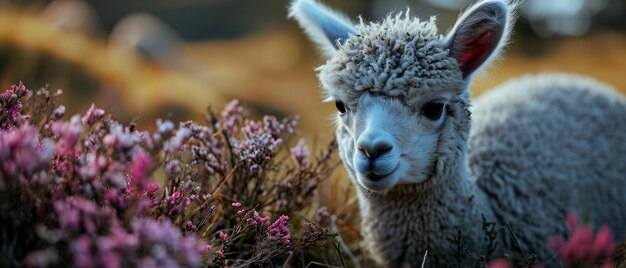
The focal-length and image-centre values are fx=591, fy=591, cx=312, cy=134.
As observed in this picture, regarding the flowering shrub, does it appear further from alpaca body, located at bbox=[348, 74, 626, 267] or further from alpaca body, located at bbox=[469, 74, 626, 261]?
alpaca body, located at bbox=[469, 74, 626, 261]

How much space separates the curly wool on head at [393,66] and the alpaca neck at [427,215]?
0.62m

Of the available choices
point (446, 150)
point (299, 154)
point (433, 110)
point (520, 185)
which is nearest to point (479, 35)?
point (433, 110)

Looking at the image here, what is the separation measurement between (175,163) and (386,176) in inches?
45.1

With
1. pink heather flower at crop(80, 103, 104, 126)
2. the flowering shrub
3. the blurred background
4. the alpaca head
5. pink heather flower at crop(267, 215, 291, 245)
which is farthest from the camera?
the blurred background

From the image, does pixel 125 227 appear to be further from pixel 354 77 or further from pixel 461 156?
pixel 461 156

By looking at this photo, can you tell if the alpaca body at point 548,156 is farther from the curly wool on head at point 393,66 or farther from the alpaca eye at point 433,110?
the curly wool on head at point 393,66

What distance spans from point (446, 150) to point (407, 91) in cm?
48

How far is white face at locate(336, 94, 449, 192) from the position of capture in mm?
3189

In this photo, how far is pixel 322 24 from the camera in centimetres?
421

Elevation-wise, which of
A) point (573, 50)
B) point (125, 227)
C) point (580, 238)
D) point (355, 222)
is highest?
point (573, 50)

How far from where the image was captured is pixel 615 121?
17.4 ft

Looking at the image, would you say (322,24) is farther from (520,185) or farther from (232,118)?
(520,185)

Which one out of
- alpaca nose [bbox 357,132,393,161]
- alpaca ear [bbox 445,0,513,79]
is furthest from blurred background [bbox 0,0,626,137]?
alpaca nose [bbox 357,132,393,161]

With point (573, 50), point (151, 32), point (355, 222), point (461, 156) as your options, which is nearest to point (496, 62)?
point (461, 156)
